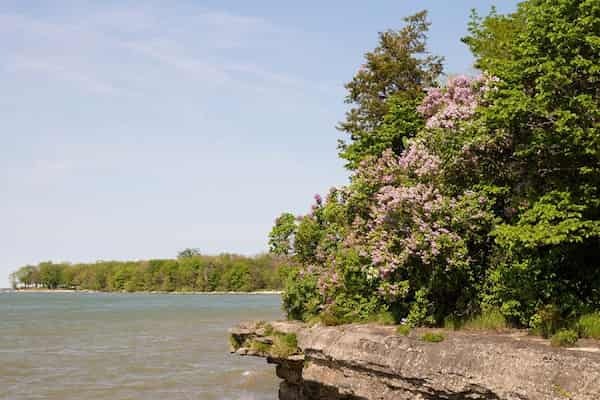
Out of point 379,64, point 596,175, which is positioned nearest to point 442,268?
point 596,175

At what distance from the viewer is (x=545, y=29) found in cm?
1414

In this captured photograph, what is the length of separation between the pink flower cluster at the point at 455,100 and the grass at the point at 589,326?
580cm

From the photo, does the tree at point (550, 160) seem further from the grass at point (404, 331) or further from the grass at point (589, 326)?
the grass at point (404, 331)

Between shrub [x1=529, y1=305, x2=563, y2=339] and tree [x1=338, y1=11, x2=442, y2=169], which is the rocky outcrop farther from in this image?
tree [x1=338, y1=11, x2=442, y2=169]

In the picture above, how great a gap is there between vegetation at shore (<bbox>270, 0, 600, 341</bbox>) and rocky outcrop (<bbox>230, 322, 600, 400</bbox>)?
150cm

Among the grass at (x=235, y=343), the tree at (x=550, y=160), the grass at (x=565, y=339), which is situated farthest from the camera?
the grass at (x=235, y=343)

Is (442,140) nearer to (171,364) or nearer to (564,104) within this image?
(564,104)

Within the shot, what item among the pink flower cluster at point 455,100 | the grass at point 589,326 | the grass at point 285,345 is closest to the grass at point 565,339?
the grass at point 589,326

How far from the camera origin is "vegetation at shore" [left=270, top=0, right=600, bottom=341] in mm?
13656

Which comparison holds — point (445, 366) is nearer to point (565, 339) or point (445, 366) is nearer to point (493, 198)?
point (565, 339)

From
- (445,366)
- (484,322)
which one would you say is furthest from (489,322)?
(445,366)

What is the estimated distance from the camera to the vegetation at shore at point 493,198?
44.8 ft

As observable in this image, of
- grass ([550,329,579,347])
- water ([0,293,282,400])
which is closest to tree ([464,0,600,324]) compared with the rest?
grass ([550,329,579,347])

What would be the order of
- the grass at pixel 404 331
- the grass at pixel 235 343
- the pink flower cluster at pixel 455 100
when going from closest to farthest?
the grass at pixel 404 331, the pink flower cluster at pixel 455 100, the grass at pixel 235 343
